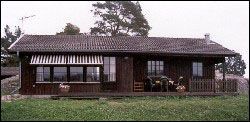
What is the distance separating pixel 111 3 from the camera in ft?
182

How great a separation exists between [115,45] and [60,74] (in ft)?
13.9

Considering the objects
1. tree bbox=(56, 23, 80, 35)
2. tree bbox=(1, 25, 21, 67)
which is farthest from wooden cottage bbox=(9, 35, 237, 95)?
tree bbox=(1, 25, 21, 67)

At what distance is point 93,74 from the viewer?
1049 inches

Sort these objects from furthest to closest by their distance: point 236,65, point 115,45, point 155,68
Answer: point 236,65, point 155,68, point 115,45

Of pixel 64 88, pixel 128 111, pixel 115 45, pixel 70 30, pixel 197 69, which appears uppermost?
pixel 70 30

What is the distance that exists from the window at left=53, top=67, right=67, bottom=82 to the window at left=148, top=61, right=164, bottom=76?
5.63 meters

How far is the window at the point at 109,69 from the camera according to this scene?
90.7 ft

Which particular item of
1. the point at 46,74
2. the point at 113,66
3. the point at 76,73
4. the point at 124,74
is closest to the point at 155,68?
the point at 124,74

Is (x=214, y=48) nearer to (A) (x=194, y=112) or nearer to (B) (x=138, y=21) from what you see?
(A) (x=194, y=112)

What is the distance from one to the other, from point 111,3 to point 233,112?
38971 mm

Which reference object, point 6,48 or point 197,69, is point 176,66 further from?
point 6,48

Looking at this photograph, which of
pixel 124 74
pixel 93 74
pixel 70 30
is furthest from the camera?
pixel 70 30

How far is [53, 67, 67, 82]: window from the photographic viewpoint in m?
26.5

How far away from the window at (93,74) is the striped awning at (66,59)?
556mm
